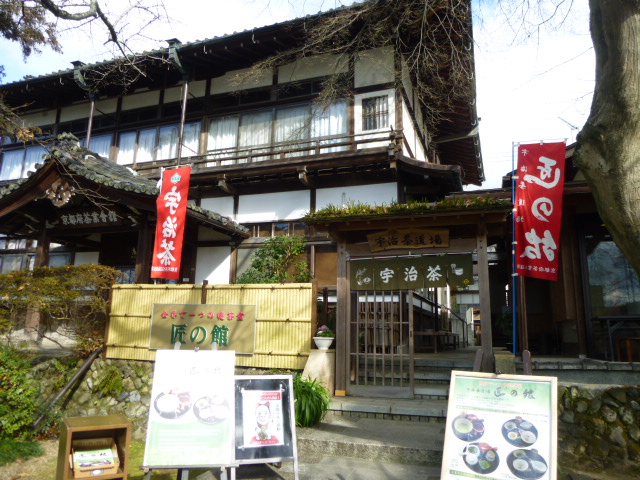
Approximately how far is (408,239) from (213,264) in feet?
22.6

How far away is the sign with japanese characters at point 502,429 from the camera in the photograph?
4102 mm

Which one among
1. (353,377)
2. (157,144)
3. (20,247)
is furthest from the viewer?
(20,247)

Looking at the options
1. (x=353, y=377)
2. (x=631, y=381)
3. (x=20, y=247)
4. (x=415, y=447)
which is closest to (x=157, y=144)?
(x=20, y=247)

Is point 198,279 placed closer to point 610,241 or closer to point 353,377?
point 353,377

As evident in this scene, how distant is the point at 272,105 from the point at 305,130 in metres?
1.52

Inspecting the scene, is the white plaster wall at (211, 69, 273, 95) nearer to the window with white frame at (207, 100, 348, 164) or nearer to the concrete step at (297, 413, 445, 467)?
the window with white frame at (207, 100, 348, 164)

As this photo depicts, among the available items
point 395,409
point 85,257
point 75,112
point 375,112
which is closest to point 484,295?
point 395,409

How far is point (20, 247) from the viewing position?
16.6 m

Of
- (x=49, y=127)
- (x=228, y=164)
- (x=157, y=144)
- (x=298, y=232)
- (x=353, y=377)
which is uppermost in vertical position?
(x=49, y=127)

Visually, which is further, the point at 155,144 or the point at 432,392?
the point at 155,144

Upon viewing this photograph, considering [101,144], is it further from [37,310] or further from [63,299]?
[63,299]

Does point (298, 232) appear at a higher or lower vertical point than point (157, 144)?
lower

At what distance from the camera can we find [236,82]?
48.2 feet

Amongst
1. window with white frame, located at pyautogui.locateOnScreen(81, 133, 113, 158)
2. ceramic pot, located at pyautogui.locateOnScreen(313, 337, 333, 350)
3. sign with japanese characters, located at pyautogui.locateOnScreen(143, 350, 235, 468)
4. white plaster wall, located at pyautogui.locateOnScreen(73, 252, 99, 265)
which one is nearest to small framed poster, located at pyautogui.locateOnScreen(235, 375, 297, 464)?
sign with japanese characters, located at pyautogui.locateOnScreen(143, 350, 235, 468)
